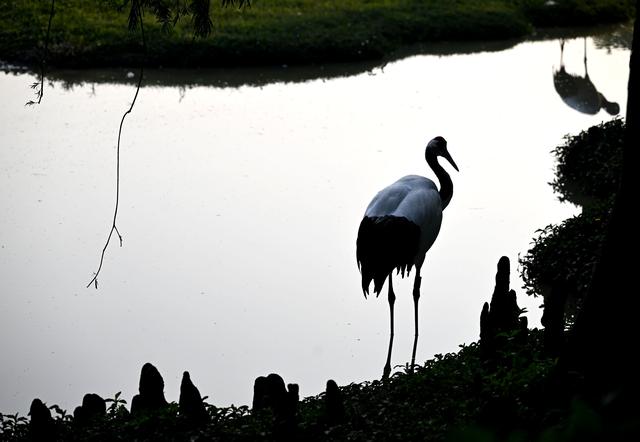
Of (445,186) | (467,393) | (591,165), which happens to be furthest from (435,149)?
(467,393)

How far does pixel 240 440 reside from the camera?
5.19 meters

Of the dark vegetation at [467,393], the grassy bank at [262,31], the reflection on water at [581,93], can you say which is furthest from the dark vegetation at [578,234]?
the grassy bank at [262,31]

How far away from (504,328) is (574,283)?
188cm

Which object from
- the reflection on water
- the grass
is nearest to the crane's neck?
the grass

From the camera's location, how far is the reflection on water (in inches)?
560

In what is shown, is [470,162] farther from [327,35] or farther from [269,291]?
[327,35]

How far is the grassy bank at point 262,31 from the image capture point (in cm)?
1579

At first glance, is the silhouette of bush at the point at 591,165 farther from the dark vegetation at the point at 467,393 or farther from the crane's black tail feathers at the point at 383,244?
the dark vegetation at the point at 467,393

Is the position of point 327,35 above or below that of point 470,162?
above

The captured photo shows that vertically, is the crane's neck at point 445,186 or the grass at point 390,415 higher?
the crane's neck at point 445,186

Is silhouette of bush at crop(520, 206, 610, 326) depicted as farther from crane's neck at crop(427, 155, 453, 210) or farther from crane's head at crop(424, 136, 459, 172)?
crane's head at crop(424, 136, 459, 172)

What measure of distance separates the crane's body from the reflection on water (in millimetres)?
7284

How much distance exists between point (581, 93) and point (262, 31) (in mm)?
5055

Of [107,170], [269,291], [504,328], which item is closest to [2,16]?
[107,170]
